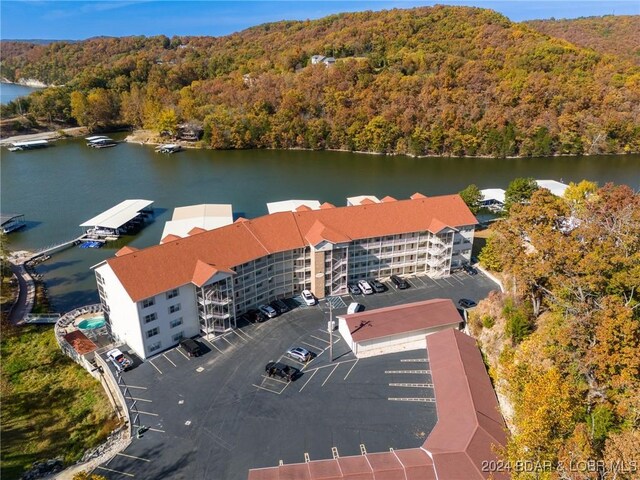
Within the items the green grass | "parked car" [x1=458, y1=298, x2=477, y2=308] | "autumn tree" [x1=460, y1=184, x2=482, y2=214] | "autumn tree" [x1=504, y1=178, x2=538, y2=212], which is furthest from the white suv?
"autumn tree" [x1=504, y1=178, x2=538, y2=212]

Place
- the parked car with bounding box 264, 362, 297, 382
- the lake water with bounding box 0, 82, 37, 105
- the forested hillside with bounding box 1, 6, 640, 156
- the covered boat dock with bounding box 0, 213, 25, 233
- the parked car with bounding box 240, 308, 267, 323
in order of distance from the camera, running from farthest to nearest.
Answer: the lake water with bounding box 0, 82, 37, 105 < the forested hillside with bounding box 1, 6, 640, 156 < the covered boat dock with bounding box 0, 213, 25, 233 < the parked car with bounding box 240, 308, 267, 323 < the parked car with bounding box 264, 362, 297, 382

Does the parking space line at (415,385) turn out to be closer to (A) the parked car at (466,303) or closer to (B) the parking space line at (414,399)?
(B) the parking space line at (414,399)

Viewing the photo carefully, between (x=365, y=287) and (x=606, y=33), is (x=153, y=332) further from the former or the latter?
(x=606, y=33)

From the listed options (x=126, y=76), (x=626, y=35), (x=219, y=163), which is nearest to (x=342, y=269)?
(x=219, y=163)

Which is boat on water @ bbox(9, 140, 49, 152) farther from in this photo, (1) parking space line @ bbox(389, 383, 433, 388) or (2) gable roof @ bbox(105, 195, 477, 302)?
(1) parking space line @ bbox(389, 383, 433, 388)

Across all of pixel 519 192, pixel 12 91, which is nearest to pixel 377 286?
pixel 519 192
